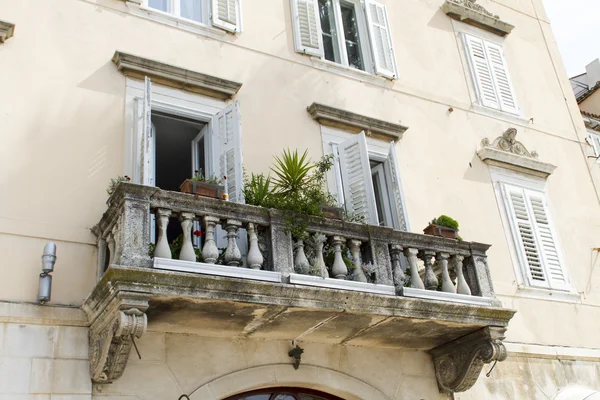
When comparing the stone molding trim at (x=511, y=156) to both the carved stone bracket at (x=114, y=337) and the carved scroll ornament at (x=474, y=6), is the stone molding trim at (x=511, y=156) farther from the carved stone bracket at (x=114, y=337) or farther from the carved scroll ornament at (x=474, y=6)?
the carved stone bracket at (x=114, y=337)

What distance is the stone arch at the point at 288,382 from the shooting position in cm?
774

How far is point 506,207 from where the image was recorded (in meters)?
11.7

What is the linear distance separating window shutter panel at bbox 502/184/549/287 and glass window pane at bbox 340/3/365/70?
3275 millimetres

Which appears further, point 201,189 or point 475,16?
point 475,16

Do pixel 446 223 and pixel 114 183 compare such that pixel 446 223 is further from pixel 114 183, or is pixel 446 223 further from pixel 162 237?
pixel 114 183

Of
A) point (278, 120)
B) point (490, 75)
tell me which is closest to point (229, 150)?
point (278, 120)

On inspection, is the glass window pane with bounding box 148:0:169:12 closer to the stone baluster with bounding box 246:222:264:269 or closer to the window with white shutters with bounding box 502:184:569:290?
the stone baluster with bounding box 246:222:264:269

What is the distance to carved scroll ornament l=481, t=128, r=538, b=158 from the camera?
12.2 metres

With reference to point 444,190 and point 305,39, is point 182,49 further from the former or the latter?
point 444,190

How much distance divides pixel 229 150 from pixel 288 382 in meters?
2.85

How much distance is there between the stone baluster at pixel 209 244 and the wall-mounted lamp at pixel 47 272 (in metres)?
1.57

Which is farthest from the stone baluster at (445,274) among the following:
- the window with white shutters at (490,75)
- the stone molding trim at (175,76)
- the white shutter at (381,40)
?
the window with white shutters at (490,75)

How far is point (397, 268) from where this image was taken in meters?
8.38

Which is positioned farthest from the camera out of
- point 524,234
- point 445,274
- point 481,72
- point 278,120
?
point 481,72
